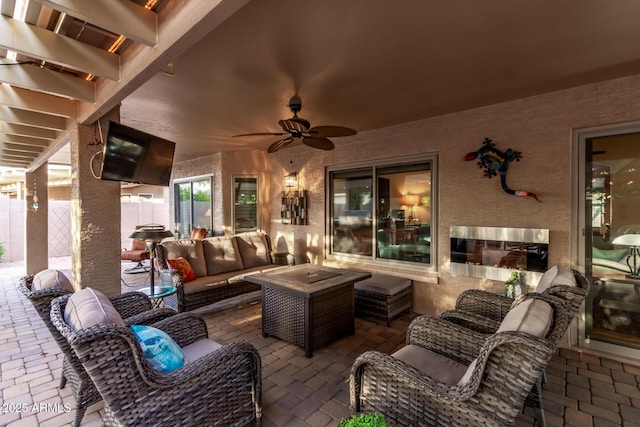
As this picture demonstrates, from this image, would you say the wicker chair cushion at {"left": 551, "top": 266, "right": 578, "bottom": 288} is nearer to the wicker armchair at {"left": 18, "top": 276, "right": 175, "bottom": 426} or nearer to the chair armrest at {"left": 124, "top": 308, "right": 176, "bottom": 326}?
the chair armrest at {"left": 124, "top": 308, "right": 176, "bottom": 326}

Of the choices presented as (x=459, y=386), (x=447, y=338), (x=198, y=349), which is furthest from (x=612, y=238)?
(x=198, y=349)

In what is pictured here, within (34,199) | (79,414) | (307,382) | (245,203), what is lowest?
(307,382)

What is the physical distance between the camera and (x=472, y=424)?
56.9 inches

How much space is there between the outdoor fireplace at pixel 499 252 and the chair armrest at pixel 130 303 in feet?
11.8

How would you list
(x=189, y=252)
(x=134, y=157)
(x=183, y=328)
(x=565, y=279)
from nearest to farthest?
1. (x=565, y=279)
2. (x=183, y=328)
3. (x=134, y=157)
4. (x=189, y=252)

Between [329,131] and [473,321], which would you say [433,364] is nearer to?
[473,321]

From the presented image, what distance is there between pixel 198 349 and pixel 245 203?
185 inches

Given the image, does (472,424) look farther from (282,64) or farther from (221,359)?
(282,64)

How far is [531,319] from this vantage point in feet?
4.62

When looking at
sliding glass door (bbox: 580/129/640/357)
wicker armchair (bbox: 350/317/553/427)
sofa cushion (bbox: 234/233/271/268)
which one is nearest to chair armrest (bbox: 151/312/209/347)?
wicker armchair (bbox: 350/317/553/427)

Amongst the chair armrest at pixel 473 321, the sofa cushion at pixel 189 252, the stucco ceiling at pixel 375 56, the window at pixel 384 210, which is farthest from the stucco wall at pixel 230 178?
the chair armrest at pixel 473 321

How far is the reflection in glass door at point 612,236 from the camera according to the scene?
9.85ft

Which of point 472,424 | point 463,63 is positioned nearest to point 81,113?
point 463,63

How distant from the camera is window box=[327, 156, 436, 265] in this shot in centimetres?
435
